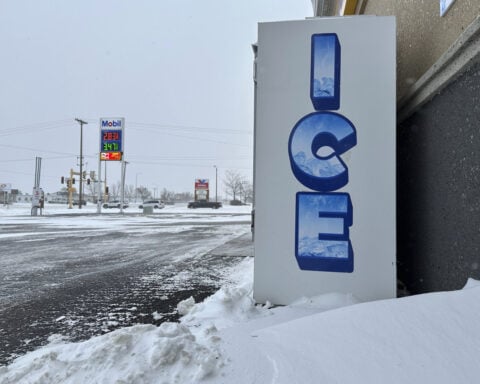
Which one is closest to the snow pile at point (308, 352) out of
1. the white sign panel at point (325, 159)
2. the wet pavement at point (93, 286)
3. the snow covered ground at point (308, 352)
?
the snow covered ground at point (308, 352)

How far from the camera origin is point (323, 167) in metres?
3.54

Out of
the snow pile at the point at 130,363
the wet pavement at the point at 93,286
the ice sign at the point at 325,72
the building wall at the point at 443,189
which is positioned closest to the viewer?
the snow pile at the point at 130,363

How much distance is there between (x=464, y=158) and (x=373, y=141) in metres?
0.95

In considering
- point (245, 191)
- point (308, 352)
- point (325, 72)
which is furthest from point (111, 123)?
point (245, 191)

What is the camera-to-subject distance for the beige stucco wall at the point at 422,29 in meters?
2.79

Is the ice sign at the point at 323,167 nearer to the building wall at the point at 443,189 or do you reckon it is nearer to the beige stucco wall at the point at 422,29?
the building wall at the point at 443,189

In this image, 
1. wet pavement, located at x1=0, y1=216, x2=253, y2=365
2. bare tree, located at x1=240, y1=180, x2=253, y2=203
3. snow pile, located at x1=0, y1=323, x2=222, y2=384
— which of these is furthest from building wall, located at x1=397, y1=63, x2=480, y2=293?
bare tree, located at x1=240, y1=180, x2=253, y2=203

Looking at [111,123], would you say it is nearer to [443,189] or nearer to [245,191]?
[443,189]

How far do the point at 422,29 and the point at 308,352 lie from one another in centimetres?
354

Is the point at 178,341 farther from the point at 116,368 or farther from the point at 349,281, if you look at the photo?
the point at 349,281

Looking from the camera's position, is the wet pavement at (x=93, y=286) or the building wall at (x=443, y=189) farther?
the wet pavement at (x=93, y=286)

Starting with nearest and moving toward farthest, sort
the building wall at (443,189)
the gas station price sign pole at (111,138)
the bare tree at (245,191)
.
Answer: the building wall at (443,189), the gas station price sign pole at (111,138), the bare tree at (245,191)

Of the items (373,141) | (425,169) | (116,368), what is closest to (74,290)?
(116,368)

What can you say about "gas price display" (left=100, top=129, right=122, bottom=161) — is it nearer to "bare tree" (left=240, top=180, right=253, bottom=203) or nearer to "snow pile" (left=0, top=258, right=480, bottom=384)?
"snow pile" (left=0, top=258, right=480, bottom=384)
